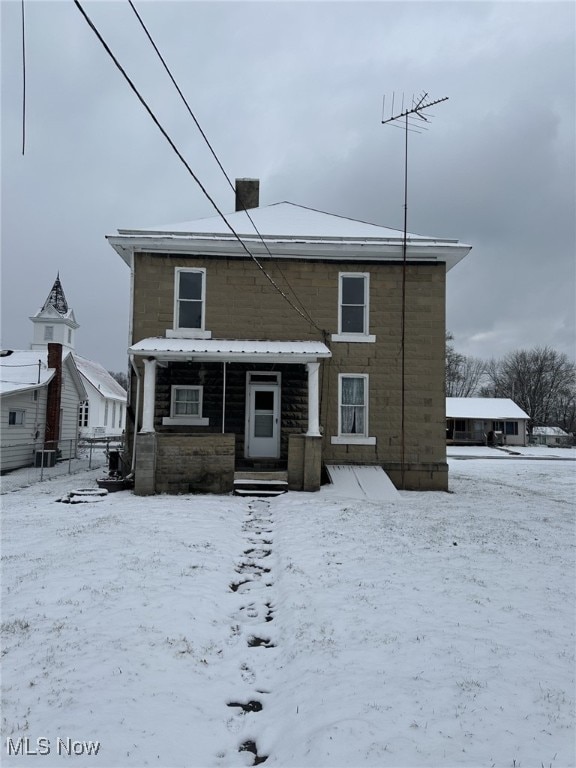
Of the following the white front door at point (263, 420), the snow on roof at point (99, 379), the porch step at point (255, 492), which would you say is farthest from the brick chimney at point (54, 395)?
the snow on roof at point (99, 379)

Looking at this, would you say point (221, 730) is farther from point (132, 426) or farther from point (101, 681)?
point (132, 426)

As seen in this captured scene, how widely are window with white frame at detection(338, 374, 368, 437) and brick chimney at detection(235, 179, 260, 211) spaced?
25.9 feet

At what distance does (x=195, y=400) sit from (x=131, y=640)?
10.0 metres

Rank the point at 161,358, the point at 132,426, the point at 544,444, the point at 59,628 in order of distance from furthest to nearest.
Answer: the point at 544,444, the point at 132,426, the point at 161,358, the point at 59,628

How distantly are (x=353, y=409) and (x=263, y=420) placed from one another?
249 centimetres

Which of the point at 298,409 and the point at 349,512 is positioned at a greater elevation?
the point at 298,409

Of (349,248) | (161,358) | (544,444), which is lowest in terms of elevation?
(544,444)

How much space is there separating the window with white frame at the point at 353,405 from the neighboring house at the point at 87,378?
23786 mm

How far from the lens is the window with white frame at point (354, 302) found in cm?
1477

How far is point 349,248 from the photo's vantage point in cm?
1450

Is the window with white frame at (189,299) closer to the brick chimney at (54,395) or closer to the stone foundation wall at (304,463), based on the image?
the stone foundation wall at (304,463)

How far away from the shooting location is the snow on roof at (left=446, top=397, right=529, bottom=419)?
4591cm

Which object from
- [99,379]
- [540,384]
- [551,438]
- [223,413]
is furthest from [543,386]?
[223,413]

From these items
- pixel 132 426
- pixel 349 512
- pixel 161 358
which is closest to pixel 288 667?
pixel 349 512
